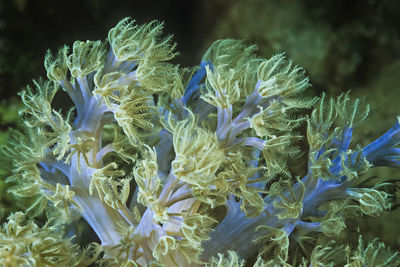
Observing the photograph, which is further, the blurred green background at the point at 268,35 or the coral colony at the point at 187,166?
the blurred green background at the point at 268,35

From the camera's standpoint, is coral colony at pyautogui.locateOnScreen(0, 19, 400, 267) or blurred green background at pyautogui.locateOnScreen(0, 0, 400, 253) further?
blurred green background at pyautogui.locateOnScreen(0, 0, 400, 253)

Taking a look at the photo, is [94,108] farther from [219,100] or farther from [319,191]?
[319,191]

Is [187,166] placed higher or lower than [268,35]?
lower

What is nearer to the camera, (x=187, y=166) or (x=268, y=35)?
(x=187, y=166)

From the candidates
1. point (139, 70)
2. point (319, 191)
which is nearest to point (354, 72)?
point (319, 191)
